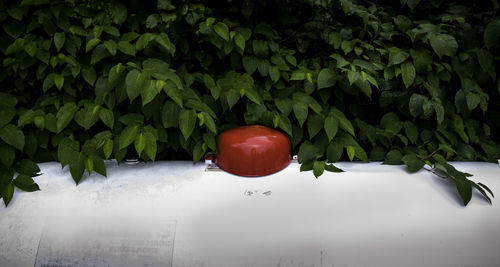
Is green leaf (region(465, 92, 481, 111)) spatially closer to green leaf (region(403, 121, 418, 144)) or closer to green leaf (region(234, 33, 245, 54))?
green leaf (region(403, 121, 418, 144))

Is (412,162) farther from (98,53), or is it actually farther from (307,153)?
(98,53)

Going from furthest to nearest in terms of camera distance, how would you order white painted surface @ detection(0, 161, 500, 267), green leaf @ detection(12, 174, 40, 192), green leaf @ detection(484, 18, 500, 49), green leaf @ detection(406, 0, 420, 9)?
1. green leaf @ detection(406, 0, 420, 9)
2. green leaf @ detection(484, 18, 500, 49)
3. green leaf @ detection(12, 174, 40, 192)
4. white painted surface @ detection(0, 161, 500, 267)

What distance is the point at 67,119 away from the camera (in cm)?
112

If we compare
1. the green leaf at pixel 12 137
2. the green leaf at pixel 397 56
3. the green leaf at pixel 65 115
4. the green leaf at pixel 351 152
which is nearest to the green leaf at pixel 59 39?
the green leaf at pixel 65 115

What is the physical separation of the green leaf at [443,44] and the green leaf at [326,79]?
0.39 meters

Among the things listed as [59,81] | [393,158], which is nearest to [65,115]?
[59,81]

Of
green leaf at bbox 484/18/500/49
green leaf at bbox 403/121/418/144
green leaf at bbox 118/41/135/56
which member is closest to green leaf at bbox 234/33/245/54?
green leaf at bbox 118/41/135/56

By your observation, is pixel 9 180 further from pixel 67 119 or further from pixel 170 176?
pixel 170 176

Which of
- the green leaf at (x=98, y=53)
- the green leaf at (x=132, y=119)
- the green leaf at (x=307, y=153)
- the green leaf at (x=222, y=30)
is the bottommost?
the green leaf at (x=307, y=153)

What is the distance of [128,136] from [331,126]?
2.33 feet

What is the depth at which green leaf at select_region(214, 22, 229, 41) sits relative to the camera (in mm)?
1165

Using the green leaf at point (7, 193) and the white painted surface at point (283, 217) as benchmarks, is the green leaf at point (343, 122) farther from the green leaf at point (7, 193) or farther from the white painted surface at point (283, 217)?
the green leaf at point (7, 193)

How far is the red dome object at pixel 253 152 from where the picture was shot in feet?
3.40

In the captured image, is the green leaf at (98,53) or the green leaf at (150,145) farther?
the green leaf at (98,53)
